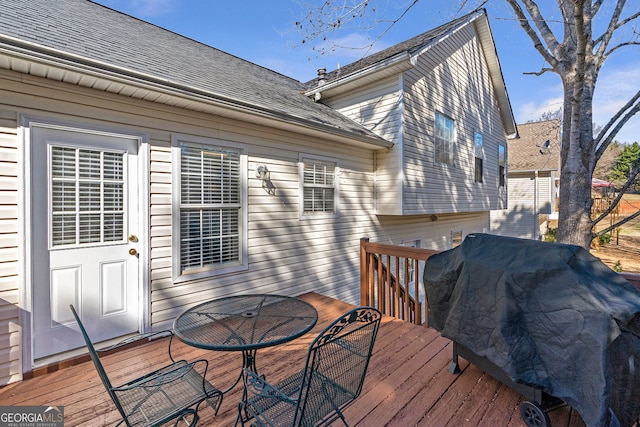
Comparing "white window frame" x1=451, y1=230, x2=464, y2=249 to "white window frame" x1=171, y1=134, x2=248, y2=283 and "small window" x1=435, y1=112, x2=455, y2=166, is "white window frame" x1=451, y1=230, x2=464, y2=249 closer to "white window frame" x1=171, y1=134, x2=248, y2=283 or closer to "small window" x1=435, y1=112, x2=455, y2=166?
"small window" x1=435, y1=112, x2=455, y2=166

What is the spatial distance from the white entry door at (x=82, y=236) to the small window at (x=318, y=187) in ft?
8.31

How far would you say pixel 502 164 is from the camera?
10.5 m

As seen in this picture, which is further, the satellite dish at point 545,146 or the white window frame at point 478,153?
the satellite dish at point 545,146

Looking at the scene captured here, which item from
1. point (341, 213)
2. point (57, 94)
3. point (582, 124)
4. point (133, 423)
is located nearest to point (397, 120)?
point (341, 213)

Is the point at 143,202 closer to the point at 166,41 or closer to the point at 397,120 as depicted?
the point at 166,41

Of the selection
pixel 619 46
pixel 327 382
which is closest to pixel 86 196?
pixel 327 382

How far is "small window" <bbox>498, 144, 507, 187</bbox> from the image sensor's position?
1028 centimetres

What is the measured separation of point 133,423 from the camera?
1569 mm

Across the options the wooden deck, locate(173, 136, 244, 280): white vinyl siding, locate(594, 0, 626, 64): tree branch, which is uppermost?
locate(594, 0, 626, 64): tree branch

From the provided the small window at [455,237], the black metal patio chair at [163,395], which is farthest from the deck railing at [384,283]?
the small window at [455,237]

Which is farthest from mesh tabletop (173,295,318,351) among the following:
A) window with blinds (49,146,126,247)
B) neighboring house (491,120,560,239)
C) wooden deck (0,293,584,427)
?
neighboring house (491,120,560,239)

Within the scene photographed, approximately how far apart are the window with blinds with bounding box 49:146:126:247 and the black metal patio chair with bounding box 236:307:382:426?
2.35 meters

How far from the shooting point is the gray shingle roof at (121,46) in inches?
109

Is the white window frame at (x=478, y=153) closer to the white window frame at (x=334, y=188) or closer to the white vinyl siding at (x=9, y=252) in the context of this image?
the white window frame at (x=334, y=188)
